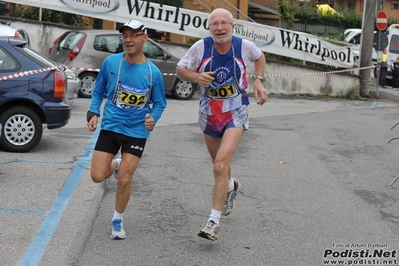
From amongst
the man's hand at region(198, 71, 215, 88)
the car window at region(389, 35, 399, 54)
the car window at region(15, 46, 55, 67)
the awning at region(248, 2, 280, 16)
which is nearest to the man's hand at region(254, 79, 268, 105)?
the man's hand at region(198, 71, 215, 88)

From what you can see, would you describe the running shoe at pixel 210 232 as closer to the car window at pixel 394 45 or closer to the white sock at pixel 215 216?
the white sock at pixel 215 216

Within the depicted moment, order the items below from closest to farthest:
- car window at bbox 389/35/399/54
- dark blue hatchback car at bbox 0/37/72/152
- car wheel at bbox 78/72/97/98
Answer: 1. dark blue hatchback car at bbox 0/37/72/152
2. car wheel at bbox 78/72/97/98
3. car window at bbox 389/35/399/54

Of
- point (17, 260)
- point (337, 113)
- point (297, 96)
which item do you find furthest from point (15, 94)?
point (297, 96)

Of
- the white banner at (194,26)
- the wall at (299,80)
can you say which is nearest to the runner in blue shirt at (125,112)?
the wall at (299,80)

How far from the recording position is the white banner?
2230cm

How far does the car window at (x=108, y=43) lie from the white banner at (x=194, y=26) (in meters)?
3.84

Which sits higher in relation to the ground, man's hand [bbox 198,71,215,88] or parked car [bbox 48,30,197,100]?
man's hand [bbox 198,71,215,88]

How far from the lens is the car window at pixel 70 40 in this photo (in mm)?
18288

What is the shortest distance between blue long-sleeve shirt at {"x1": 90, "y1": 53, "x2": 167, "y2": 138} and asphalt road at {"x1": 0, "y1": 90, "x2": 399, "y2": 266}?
38.0 inches

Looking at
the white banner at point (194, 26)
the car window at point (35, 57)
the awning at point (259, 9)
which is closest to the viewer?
the car window at point (35, 57)

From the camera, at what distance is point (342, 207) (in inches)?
320

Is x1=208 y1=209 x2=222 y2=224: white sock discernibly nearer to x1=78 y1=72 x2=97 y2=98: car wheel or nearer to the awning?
x1=78 y1=72 x2=97 y2=98: car wheel

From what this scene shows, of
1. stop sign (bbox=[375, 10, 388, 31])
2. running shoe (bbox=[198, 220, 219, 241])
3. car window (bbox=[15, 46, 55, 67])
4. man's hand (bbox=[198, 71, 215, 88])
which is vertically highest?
stop sign (bbox=[375, 10, 388, 31])

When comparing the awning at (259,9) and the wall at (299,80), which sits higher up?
the awning at (259,9)
